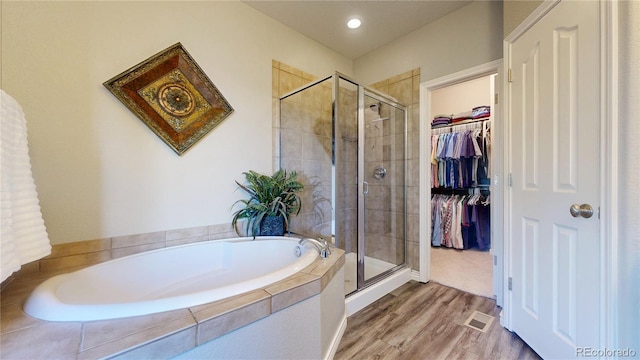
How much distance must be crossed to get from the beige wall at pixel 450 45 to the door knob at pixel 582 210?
141 centimetres

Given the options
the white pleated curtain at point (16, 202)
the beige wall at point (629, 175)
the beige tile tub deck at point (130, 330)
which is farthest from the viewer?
the beige wall at point (629, 175)

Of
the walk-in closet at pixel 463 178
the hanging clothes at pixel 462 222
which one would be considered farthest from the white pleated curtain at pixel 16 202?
the hanging clothes at pixel 462 222

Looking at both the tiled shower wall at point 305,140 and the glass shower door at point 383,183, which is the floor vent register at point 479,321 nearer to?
the glass shower door at point 383,183

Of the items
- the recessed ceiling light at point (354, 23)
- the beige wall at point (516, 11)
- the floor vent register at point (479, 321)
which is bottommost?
the floor vent register at point (479, 321)

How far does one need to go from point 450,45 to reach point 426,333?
8.14ft

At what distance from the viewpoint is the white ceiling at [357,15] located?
6.75 feet

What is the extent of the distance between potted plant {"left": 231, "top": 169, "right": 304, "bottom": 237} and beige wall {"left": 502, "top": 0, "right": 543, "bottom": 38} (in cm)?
194

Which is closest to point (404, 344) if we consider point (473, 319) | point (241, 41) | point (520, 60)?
point (473, 319)

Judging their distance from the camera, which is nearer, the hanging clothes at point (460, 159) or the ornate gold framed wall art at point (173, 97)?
the ornate gold framed wall art at point (173, 97)

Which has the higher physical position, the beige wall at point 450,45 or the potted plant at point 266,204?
the beige wall at point 450,45

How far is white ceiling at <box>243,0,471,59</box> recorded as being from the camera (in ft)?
6.75

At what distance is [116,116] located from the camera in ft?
4.86

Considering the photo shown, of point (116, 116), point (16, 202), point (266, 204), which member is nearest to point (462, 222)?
point (266, 204)

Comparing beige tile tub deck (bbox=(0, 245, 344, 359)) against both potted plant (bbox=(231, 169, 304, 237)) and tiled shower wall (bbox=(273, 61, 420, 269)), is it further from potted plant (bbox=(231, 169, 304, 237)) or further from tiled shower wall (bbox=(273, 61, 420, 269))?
tiled shower wall (bbox=(273, 61, 420, 269))
